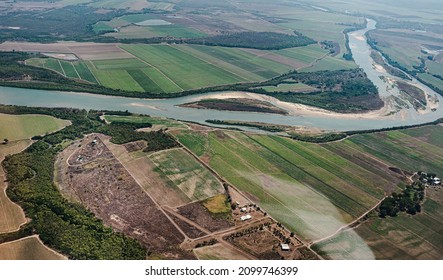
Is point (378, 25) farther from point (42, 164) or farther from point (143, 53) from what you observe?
point (42, 164)

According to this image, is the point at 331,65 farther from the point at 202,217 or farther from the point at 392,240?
the point at 202,217

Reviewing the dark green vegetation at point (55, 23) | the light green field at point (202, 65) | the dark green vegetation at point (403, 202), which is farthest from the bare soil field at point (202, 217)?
the dark green vegetation at point (55, 23)

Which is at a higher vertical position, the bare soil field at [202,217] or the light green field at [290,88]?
the light green field at [290,88]

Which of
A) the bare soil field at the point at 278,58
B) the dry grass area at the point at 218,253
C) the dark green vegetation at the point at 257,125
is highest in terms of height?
the bare soil field at the point at 278,58

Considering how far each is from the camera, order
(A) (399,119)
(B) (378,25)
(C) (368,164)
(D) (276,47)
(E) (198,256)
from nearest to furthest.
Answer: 1. (E) (198,256)
2. (C) (368,164)
3. (A) (399,119)
4. (D) (276,47)
5. (B) (378,25)

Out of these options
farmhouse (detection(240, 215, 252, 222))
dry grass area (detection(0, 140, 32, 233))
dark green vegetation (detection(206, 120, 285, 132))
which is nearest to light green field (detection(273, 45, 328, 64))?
dark green vegetation (detection(206, 120, 285, 132))

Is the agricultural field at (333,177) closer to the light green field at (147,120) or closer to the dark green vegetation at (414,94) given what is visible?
the light green field at (147,120)

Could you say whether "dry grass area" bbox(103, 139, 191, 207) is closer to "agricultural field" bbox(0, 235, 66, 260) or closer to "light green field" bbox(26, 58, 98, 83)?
"agricultural field" bbox(0, 235, 66, 260)

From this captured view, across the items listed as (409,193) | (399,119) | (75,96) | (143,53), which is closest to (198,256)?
(409,193)
